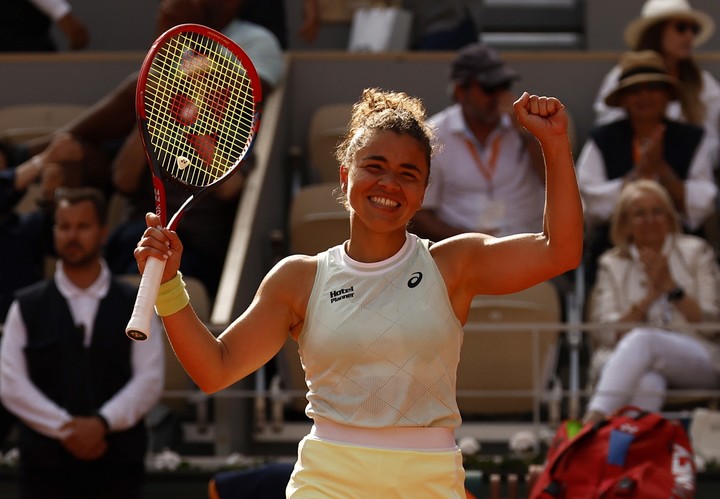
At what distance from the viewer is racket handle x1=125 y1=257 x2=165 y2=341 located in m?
3.09

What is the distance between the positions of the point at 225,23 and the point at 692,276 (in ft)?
8.94

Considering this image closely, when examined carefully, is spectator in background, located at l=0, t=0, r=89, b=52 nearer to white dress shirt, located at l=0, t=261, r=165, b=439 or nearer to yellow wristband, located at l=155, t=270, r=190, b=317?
white dress shirt, located at l=0, t=261, r=165, b=439

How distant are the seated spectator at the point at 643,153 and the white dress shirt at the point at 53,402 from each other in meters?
2.30

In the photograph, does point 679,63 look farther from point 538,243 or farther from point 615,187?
point 538,243

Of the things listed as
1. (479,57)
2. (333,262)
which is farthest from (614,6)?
(333,262)

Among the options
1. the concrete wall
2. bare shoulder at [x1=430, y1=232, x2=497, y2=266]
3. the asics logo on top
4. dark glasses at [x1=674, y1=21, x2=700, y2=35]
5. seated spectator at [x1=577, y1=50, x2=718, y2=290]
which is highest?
the concrete wall

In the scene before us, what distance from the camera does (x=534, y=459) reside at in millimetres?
6328

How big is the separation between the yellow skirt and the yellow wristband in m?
0.44

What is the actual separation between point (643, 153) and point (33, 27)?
12.4 feet

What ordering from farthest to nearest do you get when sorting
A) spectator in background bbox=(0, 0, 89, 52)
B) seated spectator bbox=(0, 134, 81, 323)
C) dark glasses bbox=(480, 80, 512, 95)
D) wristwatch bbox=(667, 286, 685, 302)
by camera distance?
spectator in background bbox=(0, 0, 89, 52) → dark glasses bbox=(480, 80, 512, 95) → seated spectator bbox=(0, 134, 81, 323) → wristwatch bbox=(667, 286, 685, 302)

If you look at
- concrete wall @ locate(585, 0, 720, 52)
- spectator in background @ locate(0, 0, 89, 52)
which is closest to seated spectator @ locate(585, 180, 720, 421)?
concrete wall @ locate(585, 0, 720, 52)

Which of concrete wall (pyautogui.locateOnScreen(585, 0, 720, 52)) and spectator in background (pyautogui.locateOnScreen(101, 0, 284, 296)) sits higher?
concrete wall (pyautogui.locateOnScreen(585, 0, 720, 52))

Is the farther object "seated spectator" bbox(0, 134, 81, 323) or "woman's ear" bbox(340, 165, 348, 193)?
"seated spectator" bbox(0, 134, 81, 323)

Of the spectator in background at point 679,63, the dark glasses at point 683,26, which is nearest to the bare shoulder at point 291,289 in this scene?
the spectator in background at point 679,63
